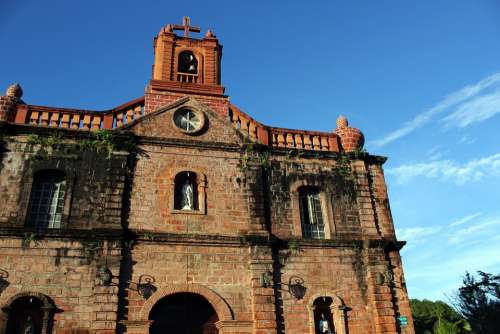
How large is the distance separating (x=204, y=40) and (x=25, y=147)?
820 cm

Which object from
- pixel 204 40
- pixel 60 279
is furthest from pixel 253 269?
pixel 204 40

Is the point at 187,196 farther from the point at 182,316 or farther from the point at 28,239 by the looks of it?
the point at 28,239

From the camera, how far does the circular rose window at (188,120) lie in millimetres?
15258

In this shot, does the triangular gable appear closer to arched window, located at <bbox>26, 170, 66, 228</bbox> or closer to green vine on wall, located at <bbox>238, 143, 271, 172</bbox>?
green vine on wall, located at <bbox>238, 143, 271, 172</bbox>

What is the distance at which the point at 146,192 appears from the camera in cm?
1364

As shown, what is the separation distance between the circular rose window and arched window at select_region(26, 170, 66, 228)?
13.7 feet

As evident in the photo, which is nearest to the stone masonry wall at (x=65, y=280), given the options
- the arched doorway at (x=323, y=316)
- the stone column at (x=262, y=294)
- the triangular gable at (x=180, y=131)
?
the stone column at (x=262, y=294)

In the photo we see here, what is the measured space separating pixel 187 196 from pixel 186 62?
631 cm

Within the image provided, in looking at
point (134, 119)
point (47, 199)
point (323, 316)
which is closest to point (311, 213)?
point (323, 316)

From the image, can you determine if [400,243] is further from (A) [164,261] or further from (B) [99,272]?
(B) [99,272]

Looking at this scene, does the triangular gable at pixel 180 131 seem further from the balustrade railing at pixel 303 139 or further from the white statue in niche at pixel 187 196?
the white statue in niche at pixel 187 196

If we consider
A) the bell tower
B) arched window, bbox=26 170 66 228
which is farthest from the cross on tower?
arched window, bbox=26 170 66 228

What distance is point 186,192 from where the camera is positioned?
1418 cm

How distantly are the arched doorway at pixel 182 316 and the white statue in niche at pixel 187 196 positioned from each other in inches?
111
